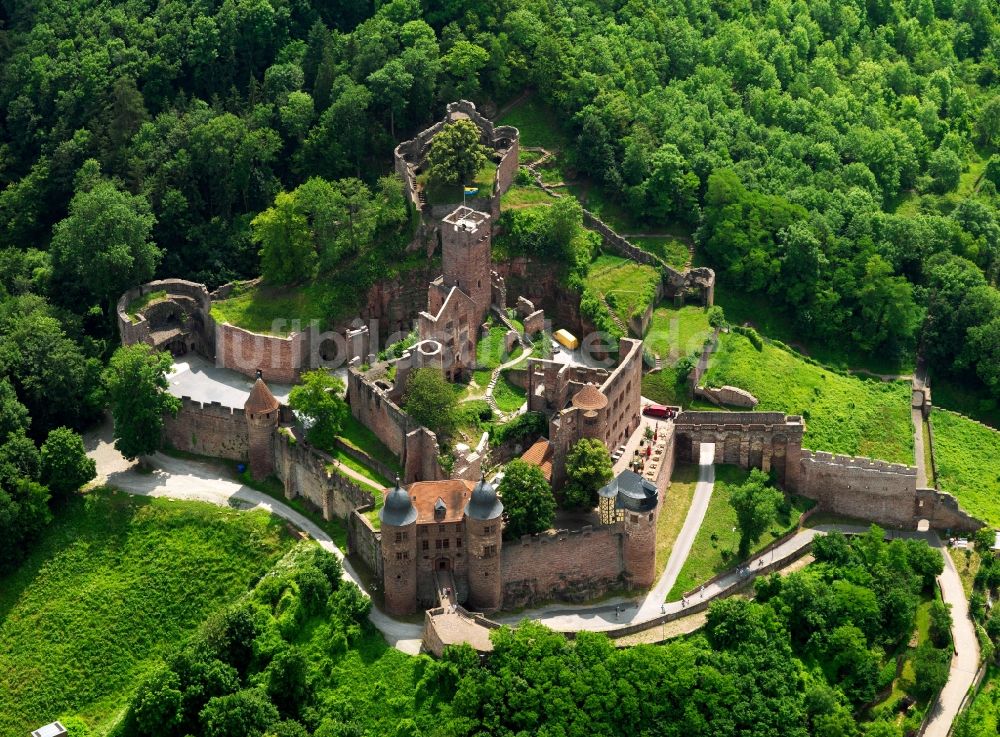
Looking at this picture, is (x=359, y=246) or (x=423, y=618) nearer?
(x=423, y=618)

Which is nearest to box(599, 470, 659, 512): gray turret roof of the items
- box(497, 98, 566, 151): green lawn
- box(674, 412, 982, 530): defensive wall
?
box(674, 412, 982, 530): defensive wall

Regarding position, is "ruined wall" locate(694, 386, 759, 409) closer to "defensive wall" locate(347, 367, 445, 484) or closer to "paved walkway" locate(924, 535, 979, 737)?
"paved walkway" locate(924, 535, 979, 737)

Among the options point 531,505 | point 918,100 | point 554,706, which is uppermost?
point 918,100

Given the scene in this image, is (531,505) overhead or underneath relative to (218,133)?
underneath

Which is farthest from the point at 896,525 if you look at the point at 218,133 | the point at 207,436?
the point at 218,133

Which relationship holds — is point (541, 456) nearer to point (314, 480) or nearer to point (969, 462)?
point (314, 480)

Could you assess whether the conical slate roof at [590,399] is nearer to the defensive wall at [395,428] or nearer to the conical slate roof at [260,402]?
the defensive wall at [395,428]

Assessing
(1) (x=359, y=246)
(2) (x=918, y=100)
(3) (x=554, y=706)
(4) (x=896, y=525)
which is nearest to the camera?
(3) (x=554, y=706)

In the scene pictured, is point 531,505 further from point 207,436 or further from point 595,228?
point 595,228

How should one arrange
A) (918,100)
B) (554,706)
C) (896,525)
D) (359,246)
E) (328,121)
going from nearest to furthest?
(554,706), (896,525), (359,246), (328,121), (918,100)
